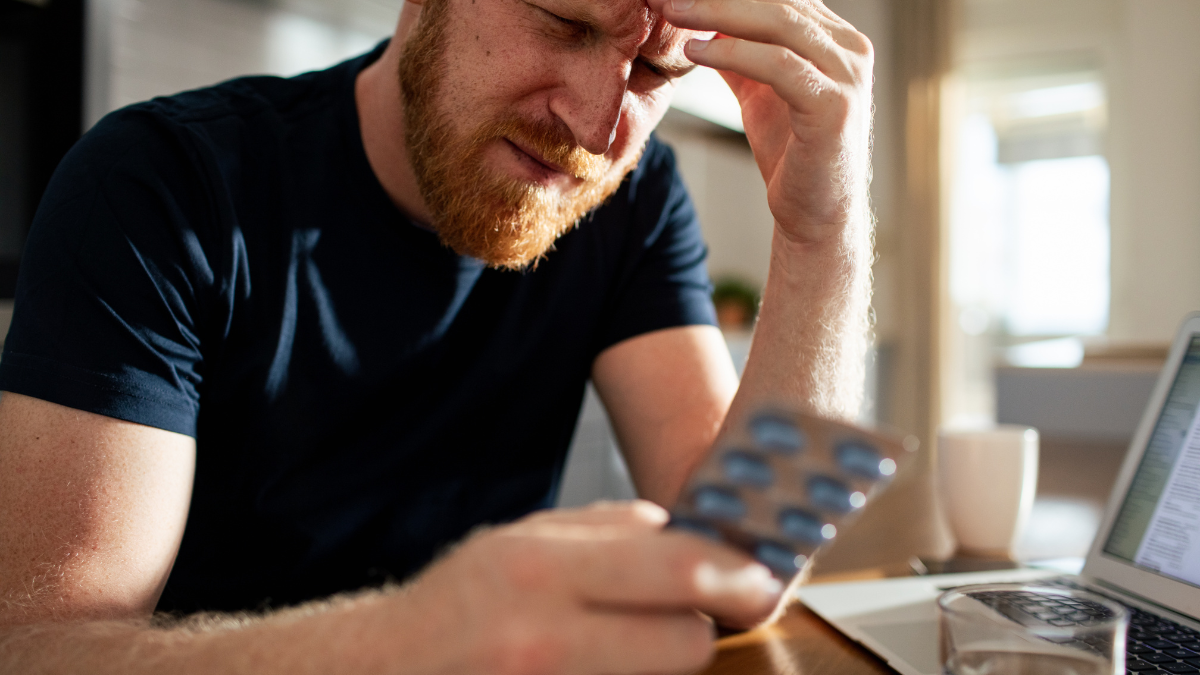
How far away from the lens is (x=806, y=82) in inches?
30.2

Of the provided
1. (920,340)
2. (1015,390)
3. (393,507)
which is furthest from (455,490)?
(920,340)

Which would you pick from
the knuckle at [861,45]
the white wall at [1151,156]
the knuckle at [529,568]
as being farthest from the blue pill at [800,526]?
the white wall at [1151,156]

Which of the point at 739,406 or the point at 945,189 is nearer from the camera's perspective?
the point at 739,406

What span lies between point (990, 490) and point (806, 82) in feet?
2.01

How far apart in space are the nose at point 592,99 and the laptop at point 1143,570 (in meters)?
0.52

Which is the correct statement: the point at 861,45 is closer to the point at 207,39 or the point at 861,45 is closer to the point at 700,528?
the point at 700,528

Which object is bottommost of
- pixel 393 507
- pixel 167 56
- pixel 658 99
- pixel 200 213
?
pixel 393 507

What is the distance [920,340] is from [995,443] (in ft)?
12.1

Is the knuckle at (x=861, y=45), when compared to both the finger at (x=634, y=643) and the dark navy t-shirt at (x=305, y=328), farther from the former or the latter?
the finger at (x=634, y=643)

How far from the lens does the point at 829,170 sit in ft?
2.71

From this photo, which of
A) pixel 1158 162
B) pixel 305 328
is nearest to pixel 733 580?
pixel 305 328

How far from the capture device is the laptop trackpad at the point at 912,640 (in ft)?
→ 2.22

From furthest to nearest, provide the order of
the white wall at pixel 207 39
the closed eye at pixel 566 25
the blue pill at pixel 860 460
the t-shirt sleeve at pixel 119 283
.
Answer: the white wall at pixel 207 39 → the closed eye at pixel 566 25 → the t-shirt sleeve at pixel 119 283 → the blue pill at pixel 860 460

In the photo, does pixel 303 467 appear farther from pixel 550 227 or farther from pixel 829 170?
pixel 829 170
